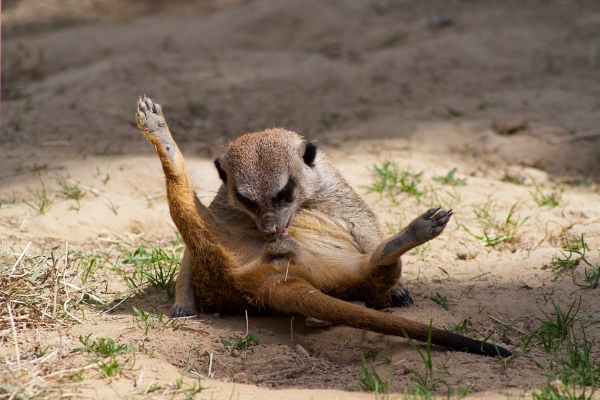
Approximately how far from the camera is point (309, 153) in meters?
3.73

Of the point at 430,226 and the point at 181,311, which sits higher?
the point at 430,226

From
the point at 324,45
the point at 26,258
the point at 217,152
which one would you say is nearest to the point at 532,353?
the point at 26,258

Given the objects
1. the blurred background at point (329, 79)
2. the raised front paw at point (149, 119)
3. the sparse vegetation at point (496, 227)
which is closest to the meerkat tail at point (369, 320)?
the raised front paw at point (149, 119)

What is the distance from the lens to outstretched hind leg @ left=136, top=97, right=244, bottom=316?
322cm

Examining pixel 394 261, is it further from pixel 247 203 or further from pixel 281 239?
pixel 247 203

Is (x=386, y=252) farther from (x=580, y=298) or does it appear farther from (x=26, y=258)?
(x=26, y=258)

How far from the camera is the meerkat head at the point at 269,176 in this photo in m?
3.34

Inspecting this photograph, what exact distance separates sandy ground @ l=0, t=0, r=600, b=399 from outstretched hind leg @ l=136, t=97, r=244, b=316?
120 mm

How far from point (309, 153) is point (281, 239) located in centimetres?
65

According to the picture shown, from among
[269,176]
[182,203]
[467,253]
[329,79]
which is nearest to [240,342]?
[182,203]

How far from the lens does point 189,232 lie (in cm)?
323

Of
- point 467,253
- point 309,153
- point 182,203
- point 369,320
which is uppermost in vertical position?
point 309,153

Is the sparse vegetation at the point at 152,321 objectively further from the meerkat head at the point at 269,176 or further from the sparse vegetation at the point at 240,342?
the meerkat head at the point at 269,176

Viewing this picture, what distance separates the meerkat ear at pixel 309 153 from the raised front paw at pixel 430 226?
1.02 metres
